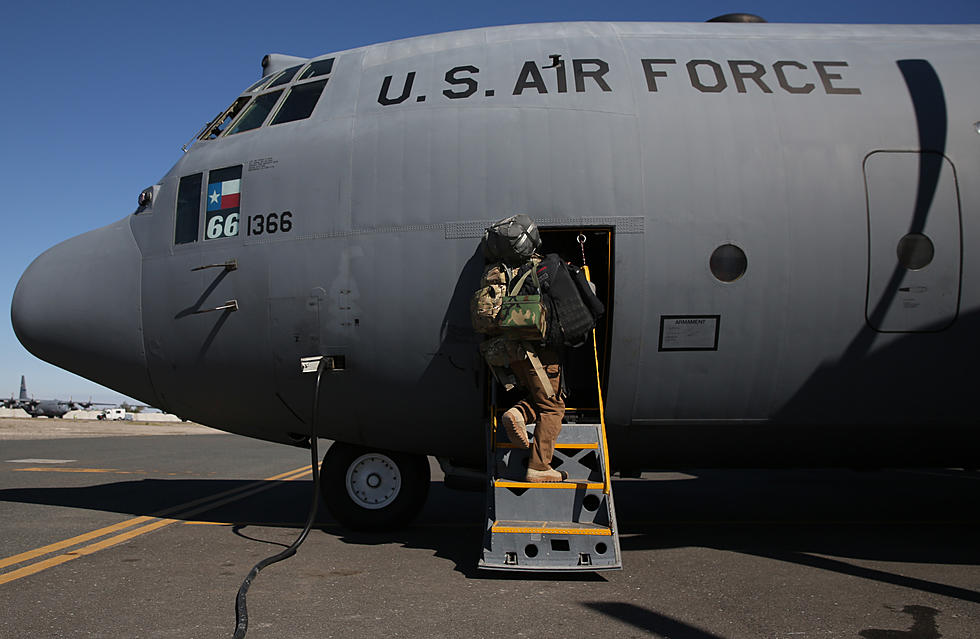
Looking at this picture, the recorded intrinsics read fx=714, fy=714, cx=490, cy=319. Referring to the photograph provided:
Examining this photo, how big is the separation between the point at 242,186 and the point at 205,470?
8606 millimetres

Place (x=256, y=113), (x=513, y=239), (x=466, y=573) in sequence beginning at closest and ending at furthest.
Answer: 1. (x=466, y=573)
2. (x=513, y=239)
3. (x=256, y=113)

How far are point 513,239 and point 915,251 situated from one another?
332 cm

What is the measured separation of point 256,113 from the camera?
710 centimetres

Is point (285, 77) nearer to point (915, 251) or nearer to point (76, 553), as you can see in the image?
point (76, 553)

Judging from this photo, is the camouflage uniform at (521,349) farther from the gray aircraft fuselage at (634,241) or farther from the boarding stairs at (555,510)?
the gray aircraft fuselage at (634,241)

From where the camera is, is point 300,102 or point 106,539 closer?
point 106,539

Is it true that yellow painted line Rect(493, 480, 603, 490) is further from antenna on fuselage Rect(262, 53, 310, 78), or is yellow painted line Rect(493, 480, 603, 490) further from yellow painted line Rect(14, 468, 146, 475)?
yellow painted line Rect(14, 468, 146, 475)

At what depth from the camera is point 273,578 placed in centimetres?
510

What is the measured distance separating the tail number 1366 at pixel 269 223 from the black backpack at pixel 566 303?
234cm

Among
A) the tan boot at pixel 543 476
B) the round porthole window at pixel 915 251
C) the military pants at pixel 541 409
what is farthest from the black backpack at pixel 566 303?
the round porthole window at pixel 915 251

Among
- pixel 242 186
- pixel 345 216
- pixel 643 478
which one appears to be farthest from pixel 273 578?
pixel 643 478

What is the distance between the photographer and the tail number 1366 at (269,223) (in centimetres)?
637

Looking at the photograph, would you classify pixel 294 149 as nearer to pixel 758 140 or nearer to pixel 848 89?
pixel 758 140

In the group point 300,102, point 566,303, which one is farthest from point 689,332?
point 300,102
